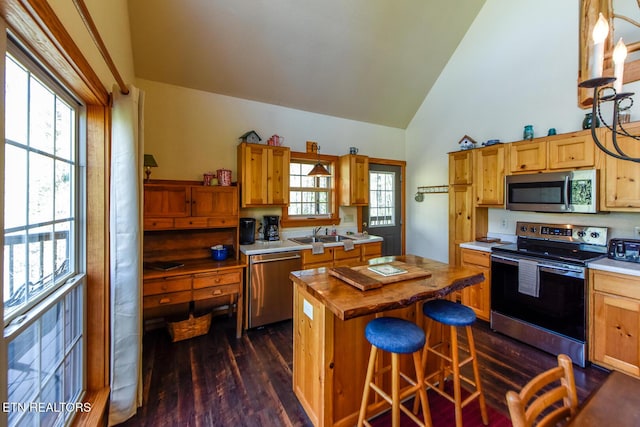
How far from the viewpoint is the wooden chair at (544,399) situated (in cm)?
77

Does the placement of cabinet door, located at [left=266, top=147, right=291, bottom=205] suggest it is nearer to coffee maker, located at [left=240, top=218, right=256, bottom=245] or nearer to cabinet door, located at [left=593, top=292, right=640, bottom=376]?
coffee maker, located at [left=240, top=218, right=256, bottom=245]

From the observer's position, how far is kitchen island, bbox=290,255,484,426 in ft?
4.83

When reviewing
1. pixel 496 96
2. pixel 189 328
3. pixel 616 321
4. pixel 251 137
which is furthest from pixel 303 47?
pixel 616 321

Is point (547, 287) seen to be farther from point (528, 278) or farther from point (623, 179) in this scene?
point (623, 179)

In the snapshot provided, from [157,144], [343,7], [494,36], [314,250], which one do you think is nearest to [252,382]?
[314,250]

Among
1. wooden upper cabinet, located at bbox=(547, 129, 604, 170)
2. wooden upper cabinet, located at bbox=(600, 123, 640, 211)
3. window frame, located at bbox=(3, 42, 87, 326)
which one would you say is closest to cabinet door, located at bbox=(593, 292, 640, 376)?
wooden upper cabinet, located at bbox=(600, 123, 640, 211)

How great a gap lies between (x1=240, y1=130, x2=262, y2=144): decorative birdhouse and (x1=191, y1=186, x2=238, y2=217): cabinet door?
0.68 meters

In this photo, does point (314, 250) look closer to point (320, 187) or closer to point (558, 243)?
point (320, 187)

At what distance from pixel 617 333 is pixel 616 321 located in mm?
94

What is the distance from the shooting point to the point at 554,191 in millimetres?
2717

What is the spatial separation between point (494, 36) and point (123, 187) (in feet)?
14.9

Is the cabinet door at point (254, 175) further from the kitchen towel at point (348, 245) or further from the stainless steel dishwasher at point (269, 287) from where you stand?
the kitchen towel at point (348, 245)

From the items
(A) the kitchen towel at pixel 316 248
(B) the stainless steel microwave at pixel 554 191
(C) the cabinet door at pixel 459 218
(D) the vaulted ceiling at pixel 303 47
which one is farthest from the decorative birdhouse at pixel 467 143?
(A) the kitchen towel at pixel 316 248

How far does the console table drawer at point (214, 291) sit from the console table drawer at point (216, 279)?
0.04 m
